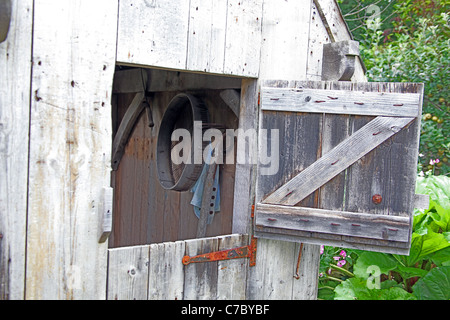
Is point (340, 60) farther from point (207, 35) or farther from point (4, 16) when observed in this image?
point (4, 16)

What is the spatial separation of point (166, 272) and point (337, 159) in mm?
1021

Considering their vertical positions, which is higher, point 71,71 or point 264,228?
point 71,71

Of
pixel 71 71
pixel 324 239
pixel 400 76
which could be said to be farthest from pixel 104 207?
pixel 400 76

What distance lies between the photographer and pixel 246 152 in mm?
2959

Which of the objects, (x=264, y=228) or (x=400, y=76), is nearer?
(x=264, y=228)

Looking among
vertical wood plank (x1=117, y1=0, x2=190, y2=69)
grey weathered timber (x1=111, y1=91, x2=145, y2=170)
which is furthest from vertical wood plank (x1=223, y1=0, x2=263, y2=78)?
grey weathered timber (x1=111, y1=91, x2=145, y2=170)

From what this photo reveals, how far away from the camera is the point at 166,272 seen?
2.62 meters

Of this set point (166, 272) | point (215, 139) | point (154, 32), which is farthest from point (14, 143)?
point (215, 139)

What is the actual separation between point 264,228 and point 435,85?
3872mm

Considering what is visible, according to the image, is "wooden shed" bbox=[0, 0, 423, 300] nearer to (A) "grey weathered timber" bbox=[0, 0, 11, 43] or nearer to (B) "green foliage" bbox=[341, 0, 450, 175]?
(A) "grey weathered timber" bbox=[0, 0, 11, 43]

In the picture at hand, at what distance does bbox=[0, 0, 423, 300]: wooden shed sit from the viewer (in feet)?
6.91

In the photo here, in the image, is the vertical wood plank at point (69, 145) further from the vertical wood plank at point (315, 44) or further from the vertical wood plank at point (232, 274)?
Result: the vertical wood plank at point (315, 44)

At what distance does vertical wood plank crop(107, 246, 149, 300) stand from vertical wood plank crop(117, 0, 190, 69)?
88 centimetres

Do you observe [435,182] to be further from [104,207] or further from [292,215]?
[104,207]
